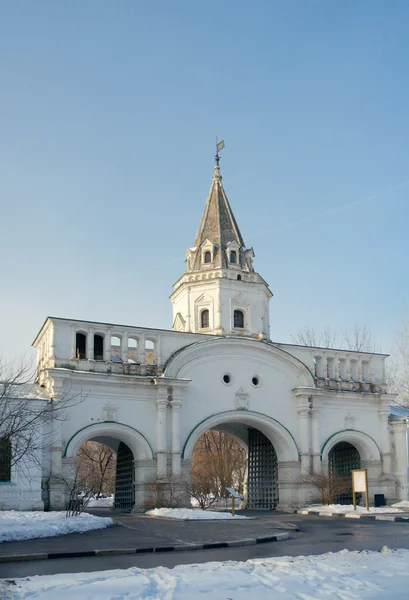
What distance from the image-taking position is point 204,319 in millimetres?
31719

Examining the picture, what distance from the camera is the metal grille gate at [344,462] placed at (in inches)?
1267

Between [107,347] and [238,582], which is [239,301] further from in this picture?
[238,582]

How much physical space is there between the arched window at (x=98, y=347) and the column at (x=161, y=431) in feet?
9.04

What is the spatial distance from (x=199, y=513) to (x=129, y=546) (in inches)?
344

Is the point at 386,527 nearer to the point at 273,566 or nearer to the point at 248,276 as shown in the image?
the point at 273,566

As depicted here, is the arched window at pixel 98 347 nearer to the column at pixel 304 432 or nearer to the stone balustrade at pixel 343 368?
the stone balustrade at pixel 343 368

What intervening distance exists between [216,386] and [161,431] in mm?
3279

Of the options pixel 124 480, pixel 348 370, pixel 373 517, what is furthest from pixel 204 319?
pixel 373 517

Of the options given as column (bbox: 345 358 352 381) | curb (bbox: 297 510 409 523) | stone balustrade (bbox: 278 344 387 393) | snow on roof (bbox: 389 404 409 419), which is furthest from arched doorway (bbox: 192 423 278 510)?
snow on roof (bbox: 389 404 409 419)

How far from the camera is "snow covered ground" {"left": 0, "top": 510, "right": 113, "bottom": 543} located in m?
14.2

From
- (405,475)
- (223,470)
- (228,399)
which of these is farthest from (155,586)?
(223,470)

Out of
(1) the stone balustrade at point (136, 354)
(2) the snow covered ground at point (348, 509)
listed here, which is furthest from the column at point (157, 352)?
(2) the snow covered ground at point (348, 509)

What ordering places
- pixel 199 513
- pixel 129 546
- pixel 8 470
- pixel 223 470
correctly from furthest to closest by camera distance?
pixel 223 470 → pixel 8 470 → pixel 199 513 → pixel 129 546

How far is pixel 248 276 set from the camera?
32.3 m
